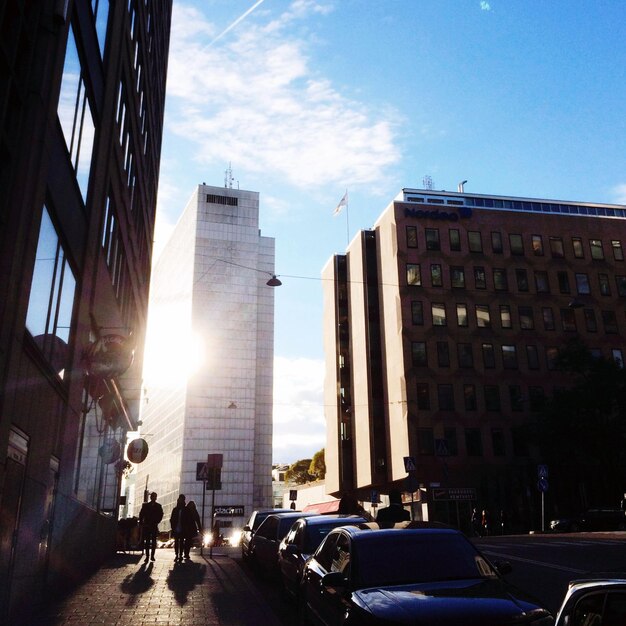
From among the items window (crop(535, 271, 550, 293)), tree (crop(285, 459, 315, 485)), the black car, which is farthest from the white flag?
tree (crop(285, 459, 315, 485))

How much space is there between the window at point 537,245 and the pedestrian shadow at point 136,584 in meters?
51.0

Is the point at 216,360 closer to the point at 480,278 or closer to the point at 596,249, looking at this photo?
the point at 480,278

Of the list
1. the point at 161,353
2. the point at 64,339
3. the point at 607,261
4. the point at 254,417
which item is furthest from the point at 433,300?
the point at 161,353

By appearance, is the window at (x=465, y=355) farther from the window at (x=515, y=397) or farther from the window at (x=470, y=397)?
the window at (x=515, y=397)

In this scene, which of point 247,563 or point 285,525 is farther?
point 247,563

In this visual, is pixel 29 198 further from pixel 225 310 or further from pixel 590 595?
pixel 225 310

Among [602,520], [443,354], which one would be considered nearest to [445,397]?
[443,354]

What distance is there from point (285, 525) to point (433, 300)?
4420 cm

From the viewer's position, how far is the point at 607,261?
60469 millimetres

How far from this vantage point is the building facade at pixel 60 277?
962cm

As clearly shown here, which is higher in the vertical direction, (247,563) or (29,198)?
(29,198)

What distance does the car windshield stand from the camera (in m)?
6.12

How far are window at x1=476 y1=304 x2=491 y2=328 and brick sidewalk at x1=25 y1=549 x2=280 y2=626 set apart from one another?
44.1 m

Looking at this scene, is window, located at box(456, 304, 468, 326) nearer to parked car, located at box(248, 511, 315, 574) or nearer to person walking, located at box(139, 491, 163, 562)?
person walking, located at box(139, 491, 163, 562)
